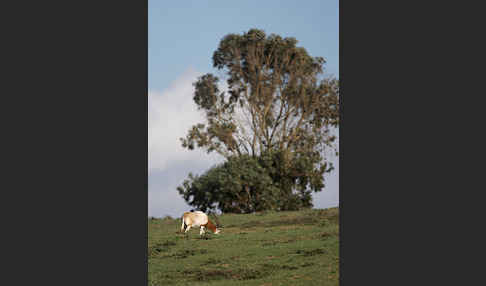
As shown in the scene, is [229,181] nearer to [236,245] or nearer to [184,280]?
[236,245]

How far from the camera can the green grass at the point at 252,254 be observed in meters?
11.5

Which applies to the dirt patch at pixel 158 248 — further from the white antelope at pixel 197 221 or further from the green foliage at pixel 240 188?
the green foliage at pixel 240 188

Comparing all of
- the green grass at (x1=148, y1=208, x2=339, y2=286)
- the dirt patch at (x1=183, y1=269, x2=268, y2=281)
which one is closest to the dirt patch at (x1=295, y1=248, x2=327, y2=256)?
the green grass at (x1=148, y1=208, x2=339, y2=286)

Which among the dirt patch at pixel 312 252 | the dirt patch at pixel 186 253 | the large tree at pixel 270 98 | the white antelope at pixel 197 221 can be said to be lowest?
the dirt patch at pixel 186 253

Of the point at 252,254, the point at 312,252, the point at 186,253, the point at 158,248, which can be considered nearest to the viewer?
the point at 312,252

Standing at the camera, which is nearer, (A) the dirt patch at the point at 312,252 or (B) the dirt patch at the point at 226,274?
(B) the dirt patch at the point at 226,274

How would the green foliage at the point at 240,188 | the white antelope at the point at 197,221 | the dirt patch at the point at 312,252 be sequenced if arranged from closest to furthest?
the dirt patch at the point at 312,252, the white antelope at the point at 197,221, the green foliage at the point at 240,188

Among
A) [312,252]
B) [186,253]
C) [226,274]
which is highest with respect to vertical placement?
[312,252]

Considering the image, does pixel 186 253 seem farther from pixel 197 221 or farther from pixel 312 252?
pixel 312 252

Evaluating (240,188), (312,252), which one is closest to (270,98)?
(240,188)

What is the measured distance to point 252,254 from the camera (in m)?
13.2

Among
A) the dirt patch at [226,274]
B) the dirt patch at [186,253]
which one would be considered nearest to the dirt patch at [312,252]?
the dirt patch at [226,274]

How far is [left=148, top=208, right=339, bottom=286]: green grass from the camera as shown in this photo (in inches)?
452
